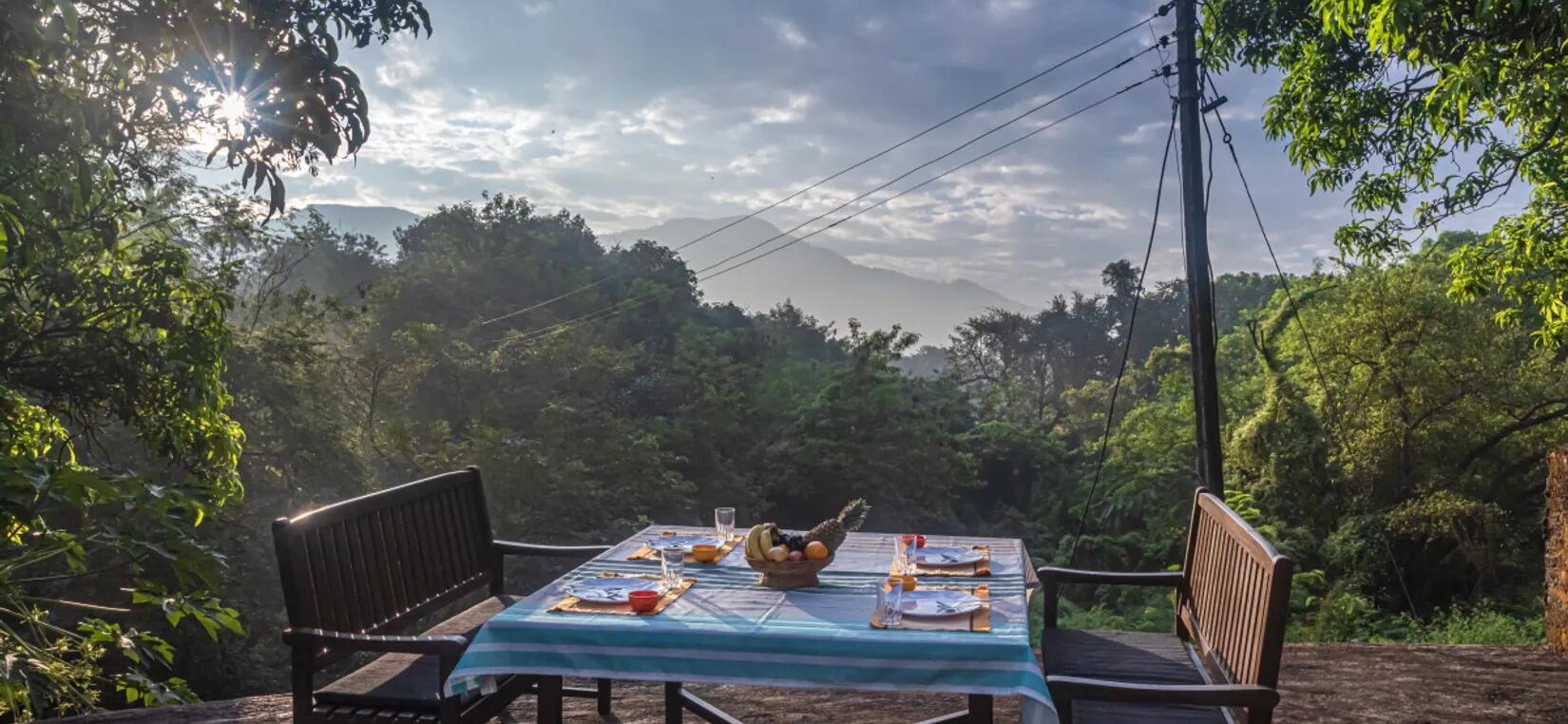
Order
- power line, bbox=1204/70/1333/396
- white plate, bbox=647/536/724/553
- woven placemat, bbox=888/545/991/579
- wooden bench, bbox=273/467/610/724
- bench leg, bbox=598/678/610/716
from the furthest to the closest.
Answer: power line, bbox=1204/70/1333/396
bench leg, bbox=598/678/610/716
white plate, bbox=647/536/724/553
woven placemat, bbox=888/545/991/579
wooden bench, bbox=273/467/610/724

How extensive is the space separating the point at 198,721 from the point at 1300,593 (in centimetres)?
1070

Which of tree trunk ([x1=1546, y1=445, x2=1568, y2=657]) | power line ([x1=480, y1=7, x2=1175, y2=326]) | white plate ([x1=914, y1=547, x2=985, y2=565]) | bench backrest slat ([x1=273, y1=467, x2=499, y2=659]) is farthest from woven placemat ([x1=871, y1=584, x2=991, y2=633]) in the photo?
power line ([x1=480, y1=7, x2=1175, y2=326])

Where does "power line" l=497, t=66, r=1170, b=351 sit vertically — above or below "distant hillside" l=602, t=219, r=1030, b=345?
below

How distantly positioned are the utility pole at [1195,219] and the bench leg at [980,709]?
4.35 metres

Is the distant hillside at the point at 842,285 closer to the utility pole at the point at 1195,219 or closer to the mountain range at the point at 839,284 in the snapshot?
the mountain range at the point at 839,284

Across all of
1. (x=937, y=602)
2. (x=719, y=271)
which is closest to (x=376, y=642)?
(x=937, y=602)

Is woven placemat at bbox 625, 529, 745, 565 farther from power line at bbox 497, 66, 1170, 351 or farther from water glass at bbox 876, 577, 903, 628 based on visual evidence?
power line at bbox 497, 66, 1170, 351

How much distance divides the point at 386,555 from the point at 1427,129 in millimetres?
5809

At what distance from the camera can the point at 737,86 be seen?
2023cm

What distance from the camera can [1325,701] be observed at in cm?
431

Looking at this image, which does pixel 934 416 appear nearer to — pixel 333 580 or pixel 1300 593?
pixel 1300 593

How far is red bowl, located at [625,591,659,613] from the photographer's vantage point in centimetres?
258

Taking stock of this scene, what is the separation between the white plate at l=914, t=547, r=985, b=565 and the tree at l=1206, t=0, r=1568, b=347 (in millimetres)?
2584

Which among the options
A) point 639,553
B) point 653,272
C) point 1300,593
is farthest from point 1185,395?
point 639,553
